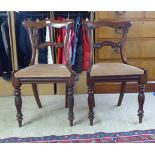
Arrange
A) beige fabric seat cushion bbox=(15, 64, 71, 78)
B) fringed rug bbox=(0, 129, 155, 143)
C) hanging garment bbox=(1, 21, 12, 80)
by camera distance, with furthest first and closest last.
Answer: hanging garment bbox=(1, 21, 12, 80) → beige fabric seat cushion bbox=(15, 64, 71, 78) → fringed rug bbox=(0, 129, 155, 143)

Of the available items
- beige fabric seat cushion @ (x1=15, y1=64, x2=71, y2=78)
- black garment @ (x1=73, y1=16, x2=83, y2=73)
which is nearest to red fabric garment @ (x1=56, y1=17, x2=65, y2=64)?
black garment @ (x1=73, y1=16, x2=83, y2=73)

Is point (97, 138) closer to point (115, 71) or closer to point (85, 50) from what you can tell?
point (115, 71)

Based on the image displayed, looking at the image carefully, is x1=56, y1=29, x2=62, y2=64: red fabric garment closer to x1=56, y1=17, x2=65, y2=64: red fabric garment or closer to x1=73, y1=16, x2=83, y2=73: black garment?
x1=56, y1=17, x2=65, y2=64: red fabric garment

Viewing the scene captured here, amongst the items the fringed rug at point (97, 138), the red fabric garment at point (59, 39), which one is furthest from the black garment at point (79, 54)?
the fringed rug at point (97, 138)

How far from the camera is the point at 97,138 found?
1.47 metres

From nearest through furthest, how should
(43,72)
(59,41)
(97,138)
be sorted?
(97,138)
(43,72)
(59,41)

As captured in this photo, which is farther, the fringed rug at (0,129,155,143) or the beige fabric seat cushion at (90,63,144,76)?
the beige fabric seat cushion at (90,63,144,76)

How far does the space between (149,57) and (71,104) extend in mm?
1152

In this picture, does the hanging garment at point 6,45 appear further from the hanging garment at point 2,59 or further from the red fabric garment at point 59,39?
the red fabric garment at point 59,39

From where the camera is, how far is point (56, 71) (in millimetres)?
1620

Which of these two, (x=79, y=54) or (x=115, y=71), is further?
(x=79, y=54)

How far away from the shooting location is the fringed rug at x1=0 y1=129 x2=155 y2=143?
4.70ft

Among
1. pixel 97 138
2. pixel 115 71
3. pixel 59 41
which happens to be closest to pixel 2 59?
Answer: pixel 59 41
